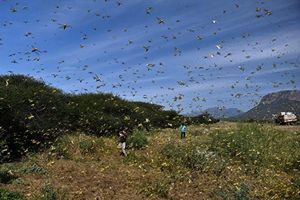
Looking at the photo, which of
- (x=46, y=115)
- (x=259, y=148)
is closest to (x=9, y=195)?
(x=46, y=115)

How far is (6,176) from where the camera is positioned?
21844 mm

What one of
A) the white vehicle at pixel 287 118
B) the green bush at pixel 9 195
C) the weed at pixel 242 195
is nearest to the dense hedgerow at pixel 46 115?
the green bush at pixel 9 195

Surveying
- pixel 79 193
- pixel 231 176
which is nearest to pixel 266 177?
pixel 231 176

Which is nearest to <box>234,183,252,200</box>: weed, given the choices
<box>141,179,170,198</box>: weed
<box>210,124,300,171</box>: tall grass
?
<box>141,179,170,198</box>: weed

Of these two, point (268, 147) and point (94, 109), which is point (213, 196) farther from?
point (94, 109)

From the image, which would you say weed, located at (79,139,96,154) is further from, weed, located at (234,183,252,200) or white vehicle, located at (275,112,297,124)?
white vehicle, located at (275,112,297,124)

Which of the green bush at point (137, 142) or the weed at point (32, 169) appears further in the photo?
the green bush at point (137, 142)

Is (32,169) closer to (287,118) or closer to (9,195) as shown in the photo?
(9,195)

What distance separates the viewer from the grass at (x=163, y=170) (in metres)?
20.5

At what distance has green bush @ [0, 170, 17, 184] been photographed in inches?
844

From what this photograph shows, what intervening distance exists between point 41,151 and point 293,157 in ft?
45.1

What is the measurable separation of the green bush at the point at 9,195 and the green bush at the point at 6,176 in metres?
2.27

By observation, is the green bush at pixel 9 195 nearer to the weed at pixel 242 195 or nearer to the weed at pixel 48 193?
the weed at pixel 48 193

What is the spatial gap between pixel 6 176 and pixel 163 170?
7.40m
